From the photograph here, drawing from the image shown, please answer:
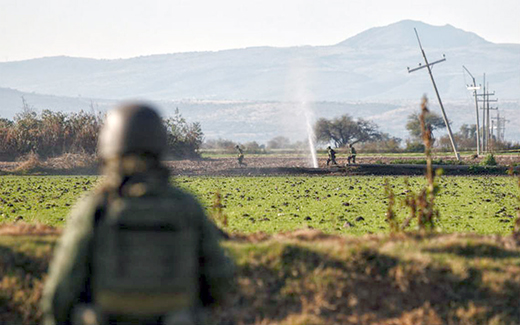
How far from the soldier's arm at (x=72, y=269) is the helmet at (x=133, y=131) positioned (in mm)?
405

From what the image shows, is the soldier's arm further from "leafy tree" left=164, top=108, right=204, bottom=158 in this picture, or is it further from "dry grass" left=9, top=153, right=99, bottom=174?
"leafy tree" left=164, top=108, right=204, bottom=158

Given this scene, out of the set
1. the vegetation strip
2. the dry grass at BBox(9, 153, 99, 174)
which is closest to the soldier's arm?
the vegetation strip

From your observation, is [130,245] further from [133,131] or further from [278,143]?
[278,143]

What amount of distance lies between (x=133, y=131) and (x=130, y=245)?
2.31 feet

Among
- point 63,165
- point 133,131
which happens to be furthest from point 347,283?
point 63,165

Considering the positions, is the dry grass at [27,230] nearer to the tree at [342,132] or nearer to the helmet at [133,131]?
the helmet at [133,131]

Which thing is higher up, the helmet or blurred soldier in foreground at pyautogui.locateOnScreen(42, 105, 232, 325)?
the helmet

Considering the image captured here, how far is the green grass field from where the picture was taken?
998 inches

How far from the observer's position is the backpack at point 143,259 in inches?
204

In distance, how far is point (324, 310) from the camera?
1138cm

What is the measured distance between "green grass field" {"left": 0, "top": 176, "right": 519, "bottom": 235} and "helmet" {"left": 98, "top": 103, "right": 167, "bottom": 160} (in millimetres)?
11882

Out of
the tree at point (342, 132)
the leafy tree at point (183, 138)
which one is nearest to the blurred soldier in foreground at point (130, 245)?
the leafy tree at point (183, 138)

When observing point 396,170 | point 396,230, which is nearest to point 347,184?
point 396,170

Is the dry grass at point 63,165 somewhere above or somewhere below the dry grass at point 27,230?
below
